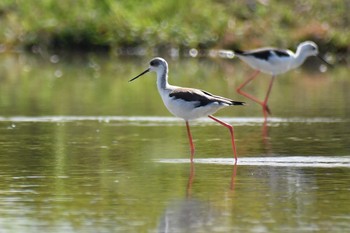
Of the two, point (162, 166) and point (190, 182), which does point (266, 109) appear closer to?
point (162, 166)

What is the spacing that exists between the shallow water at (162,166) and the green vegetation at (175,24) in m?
9.57

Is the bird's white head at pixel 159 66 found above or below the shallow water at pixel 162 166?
above

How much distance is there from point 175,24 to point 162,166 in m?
20.1

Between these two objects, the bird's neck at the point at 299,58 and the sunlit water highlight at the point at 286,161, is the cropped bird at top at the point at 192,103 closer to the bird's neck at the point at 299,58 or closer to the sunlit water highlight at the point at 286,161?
the sunlit water highlight at the point at 286,161

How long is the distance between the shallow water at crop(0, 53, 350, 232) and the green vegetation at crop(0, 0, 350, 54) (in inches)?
377

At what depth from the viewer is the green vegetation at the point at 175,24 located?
2973 cm

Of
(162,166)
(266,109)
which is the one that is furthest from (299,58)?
(162,166)

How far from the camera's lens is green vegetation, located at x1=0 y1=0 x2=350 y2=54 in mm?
29734

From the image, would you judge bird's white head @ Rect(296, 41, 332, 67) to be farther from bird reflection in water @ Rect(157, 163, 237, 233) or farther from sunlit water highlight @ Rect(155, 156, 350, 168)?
bird reflection in water @ Rect(157, 163, 237, 233)

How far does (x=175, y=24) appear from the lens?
31.0 m

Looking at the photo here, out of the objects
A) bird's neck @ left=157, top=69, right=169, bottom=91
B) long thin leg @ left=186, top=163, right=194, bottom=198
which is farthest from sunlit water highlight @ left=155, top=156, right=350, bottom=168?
bird's neck @ left=157, top=69, right=169, bottom=91

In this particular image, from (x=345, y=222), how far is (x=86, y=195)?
230cm

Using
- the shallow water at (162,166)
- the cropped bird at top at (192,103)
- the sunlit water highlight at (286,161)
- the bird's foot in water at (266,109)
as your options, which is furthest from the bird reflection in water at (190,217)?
the bird's foot in water at (266,109)

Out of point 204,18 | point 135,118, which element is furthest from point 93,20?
point 135,118
